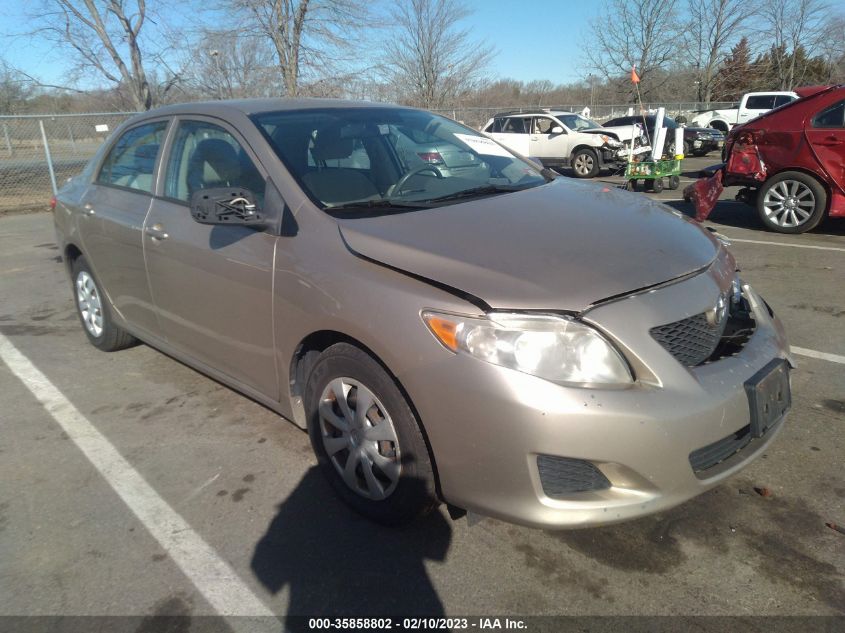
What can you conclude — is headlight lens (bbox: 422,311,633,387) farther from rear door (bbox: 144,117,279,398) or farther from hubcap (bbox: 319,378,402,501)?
rear door (bbox: 144,117,279,398)

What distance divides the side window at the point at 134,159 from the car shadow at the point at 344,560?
2.21 meters

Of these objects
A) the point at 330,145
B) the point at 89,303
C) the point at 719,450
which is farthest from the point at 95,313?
the point at 719,450

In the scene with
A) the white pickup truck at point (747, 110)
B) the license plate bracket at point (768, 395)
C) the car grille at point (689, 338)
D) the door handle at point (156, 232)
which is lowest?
the license plate bracket at point (768, 395)

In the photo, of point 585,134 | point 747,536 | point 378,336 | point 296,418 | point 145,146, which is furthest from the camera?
point 585,134

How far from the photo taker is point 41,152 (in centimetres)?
1491

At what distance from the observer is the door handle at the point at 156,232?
3.33 metres

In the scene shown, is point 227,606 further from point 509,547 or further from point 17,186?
point 17,186

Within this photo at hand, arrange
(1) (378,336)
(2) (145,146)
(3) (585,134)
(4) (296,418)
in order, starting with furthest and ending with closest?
(3) (585,134), (2) (145,146), (4) (296,418), (1) (378,336)

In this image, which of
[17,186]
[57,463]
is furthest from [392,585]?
[17,186]

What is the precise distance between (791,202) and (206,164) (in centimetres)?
731

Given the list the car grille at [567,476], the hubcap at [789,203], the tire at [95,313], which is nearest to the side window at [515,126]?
the hubcap at [789,203]

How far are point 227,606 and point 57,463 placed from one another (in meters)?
1.57

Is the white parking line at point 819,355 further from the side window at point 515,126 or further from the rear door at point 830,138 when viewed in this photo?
the side window at point 515,126

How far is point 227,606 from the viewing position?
2.17m
